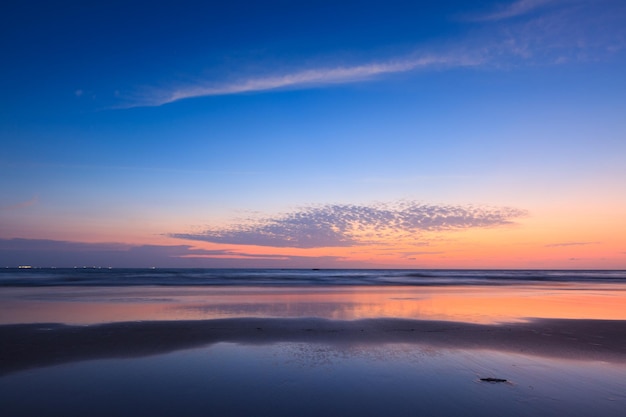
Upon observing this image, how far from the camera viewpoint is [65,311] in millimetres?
18125

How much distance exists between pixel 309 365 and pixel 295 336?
11.1 feet

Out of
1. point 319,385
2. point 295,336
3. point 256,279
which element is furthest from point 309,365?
point 256,279

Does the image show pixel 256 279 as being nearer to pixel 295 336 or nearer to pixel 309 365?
pixel 295 336

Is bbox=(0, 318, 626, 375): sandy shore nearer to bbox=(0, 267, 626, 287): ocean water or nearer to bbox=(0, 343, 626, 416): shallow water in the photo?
bbox=(0, 343, 626, 416): shallow water

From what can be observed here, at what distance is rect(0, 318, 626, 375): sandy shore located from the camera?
33.7 ft

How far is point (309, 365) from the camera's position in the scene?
29.8ft

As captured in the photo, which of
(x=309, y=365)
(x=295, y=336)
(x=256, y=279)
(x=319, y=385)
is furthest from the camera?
(x=256, y=279)

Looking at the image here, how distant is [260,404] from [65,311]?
15518 millimetres

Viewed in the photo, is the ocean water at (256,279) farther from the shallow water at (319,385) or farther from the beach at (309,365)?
the shallow water at (319,385)

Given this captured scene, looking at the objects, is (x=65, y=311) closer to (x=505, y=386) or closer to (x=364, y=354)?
(x=364, y=354)

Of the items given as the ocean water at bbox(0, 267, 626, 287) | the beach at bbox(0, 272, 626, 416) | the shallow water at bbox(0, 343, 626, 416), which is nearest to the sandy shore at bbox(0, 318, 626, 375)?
the beach at bbox(0, 272, 626, 416)

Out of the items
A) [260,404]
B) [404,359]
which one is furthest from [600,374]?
[260,404]

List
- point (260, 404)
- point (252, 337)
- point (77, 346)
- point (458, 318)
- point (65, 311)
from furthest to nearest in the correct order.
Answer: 1. point (65, 311)
2. point (458, 318)
3. point (252, 337)
4. point (77, 346)
5. point (260, 404)

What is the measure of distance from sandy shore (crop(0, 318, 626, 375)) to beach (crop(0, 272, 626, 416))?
1.7 inches
